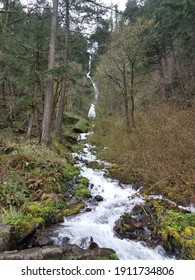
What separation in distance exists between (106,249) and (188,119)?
16.7 feet

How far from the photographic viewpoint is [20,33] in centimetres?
945

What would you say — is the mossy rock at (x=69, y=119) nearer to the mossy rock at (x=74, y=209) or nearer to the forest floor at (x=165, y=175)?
the forest floor at (x=165, y=175)

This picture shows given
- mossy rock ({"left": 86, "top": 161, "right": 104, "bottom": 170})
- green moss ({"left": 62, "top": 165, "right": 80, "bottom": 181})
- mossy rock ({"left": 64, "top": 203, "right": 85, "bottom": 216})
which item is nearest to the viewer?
mossy rock ({"left": 64, "top": 203, "right": 85, "bottom": 216})

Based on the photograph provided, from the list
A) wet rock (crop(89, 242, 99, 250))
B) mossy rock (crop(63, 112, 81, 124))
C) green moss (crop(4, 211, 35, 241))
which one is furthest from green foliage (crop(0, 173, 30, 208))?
mossy rock (crop(63, 112, 81, 124))

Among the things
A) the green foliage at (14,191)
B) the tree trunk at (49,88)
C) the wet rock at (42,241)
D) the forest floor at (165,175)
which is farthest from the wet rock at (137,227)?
the tree trunk at (49,88)

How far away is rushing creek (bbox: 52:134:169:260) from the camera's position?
467cm

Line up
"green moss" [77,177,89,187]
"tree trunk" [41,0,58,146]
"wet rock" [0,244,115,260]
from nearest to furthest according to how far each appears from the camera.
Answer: "wet rock" [0,244,115,260]
"green moss" [77,177,89,187]
"tree trunk" [41,0,58,146]

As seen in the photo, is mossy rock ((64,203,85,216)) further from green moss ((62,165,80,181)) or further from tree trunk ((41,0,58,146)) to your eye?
tree trunk ((41,0,58,146))

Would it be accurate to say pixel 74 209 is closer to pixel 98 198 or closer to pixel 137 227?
pixel 98 198

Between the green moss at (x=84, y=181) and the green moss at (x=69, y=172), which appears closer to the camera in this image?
the green moss at (x=84, y=181)

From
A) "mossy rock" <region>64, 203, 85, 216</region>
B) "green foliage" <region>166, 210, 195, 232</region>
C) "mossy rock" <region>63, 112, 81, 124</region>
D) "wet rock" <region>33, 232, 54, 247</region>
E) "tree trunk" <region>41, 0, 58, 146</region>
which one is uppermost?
"tree trunk" <region>41, 0, 58, 146</region>

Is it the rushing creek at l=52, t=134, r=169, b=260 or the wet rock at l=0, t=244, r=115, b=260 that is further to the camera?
the rushing creek at l=52, t=134, r=169, b=260

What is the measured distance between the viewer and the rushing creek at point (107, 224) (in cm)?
467
